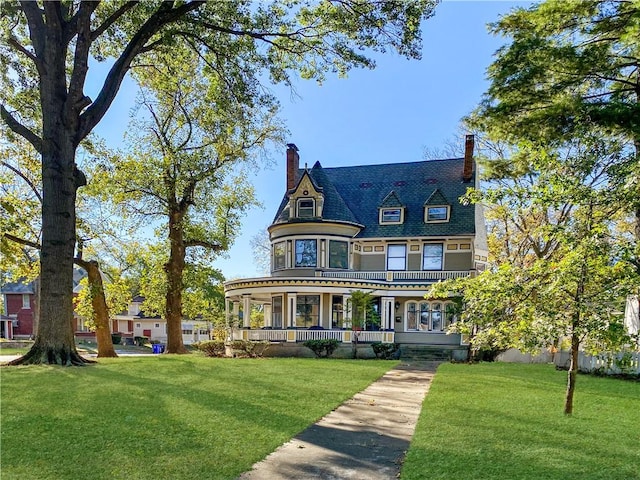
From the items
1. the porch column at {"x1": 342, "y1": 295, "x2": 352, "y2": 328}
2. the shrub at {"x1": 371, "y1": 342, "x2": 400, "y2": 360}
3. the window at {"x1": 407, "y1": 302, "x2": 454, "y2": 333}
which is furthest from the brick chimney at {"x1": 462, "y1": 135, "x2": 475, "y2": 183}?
the shrub at {"x1": 371, "y1": 342, "x2": 400, "y2": 360}

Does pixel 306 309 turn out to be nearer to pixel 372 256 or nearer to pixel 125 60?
pixel 372 256

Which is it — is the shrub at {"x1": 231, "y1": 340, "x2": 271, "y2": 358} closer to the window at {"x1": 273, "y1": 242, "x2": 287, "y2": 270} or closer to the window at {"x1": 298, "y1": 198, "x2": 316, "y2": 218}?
the window at {"x1": 273, "y1": 242, "x2": 287, "y2": 270}

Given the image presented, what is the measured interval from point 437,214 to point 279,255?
9771 millimetres

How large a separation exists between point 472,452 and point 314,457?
194 centimetres

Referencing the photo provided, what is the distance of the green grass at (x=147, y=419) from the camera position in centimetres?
446

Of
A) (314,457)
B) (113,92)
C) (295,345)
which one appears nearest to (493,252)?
(295,345)

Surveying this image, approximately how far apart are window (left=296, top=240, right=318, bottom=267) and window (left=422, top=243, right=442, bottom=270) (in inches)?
248

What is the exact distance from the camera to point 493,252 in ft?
104

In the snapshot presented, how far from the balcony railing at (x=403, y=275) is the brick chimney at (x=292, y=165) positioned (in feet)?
21.9

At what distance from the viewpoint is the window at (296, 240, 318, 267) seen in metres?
24.7

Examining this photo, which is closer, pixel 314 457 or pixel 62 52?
pixel 314 457

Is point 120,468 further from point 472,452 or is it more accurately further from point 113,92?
point 113,92

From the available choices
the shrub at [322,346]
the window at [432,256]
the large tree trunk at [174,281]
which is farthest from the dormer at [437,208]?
the large tree trunk at [174,281]

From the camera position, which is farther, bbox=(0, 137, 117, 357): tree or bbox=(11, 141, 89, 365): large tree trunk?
bbox=(0, 137, 117, 357): tree
